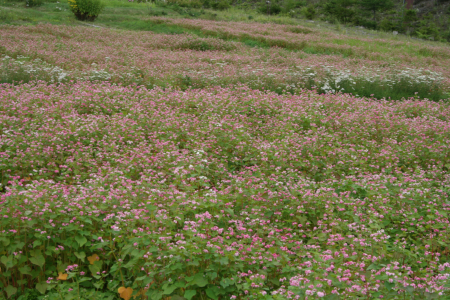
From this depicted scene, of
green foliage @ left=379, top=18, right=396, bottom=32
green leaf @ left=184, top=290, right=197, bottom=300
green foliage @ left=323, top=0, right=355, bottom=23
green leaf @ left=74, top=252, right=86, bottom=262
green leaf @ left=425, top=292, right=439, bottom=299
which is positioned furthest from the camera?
green foliage @ left=323, top=0, right=355, bottom=23

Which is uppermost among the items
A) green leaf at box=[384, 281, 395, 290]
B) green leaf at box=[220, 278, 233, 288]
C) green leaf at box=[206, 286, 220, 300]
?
green leaf at box=[384, 281, 395, 290]

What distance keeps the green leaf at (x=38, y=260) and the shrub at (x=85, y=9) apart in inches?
948

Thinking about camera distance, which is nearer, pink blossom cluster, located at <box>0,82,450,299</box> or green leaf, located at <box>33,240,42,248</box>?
pink blossom cluster, located at <box>0,82,450,299</box>

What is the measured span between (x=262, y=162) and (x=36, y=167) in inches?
146

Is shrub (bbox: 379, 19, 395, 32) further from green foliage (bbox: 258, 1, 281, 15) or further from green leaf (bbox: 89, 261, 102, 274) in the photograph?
green leaf (bbox: 89, 261, 102, 274)

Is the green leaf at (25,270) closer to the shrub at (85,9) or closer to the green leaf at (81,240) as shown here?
the green leaf at (81,240)

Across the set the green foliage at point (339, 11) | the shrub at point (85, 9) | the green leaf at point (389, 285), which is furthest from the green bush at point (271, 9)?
the green leaf at point (389, 285)

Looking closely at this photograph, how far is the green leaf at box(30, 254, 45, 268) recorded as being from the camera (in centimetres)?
346

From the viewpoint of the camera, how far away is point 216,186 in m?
5.50

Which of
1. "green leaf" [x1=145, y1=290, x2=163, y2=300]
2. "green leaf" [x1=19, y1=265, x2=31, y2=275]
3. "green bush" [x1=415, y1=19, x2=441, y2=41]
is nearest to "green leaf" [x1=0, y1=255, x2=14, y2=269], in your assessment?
"green leaf" [x1=19, y1=265, x2=31, y2=275]

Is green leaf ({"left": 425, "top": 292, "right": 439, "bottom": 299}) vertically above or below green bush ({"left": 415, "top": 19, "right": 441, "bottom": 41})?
below

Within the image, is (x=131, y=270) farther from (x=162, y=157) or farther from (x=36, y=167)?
(x=36, y=167)

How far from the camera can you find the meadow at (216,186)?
10.6ft

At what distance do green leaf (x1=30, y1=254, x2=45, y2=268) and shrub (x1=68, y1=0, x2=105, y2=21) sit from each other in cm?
2408
